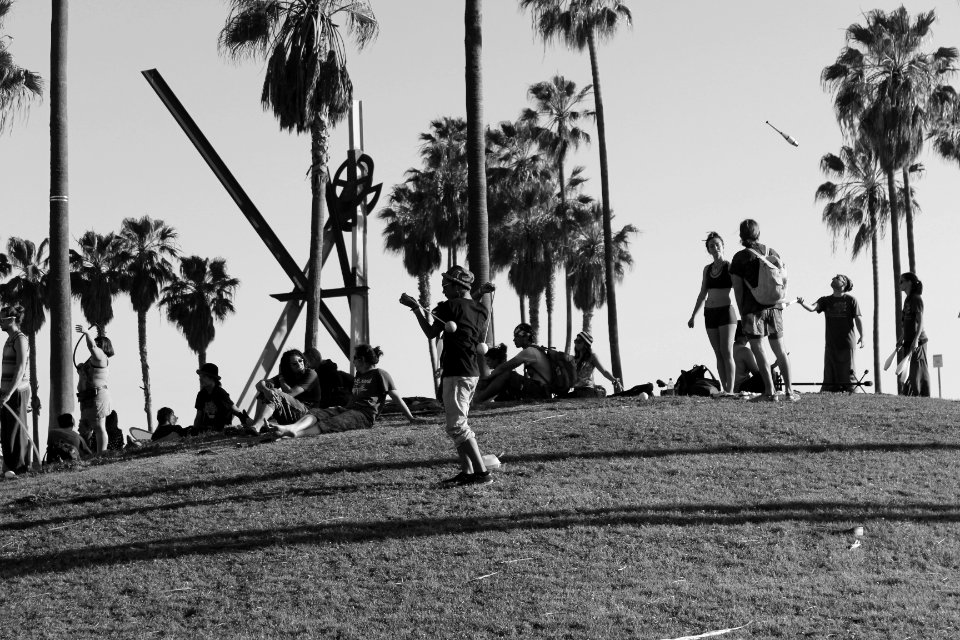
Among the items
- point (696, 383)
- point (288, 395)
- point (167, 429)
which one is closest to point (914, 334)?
Result: point (696, 383)

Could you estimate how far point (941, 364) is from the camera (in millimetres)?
20797

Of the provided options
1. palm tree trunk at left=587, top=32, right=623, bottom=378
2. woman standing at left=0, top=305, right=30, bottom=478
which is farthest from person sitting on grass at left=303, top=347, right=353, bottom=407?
palm tree trunk at left=587, top=32, right=623, bottom=378

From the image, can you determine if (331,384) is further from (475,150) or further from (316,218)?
(316,218)

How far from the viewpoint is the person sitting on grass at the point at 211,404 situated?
14742 millimetres

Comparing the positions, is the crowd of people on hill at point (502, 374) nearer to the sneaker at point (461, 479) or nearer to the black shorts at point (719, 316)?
the black shorts at point (719, 316)

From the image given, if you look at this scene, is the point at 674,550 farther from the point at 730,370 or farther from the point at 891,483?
the point at 730,370

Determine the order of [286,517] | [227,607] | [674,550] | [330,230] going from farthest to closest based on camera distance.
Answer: [330,230] < [286,517] < [674,550] < [227,607]

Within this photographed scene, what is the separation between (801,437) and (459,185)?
3094 centimetres

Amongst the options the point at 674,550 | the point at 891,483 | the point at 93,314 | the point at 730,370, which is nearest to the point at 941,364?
the point at 730,370

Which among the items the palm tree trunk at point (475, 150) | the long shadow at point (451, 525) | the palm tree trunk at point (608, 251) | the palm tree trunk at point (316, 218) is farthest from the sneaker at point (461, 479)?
the palm tree trunk at point (608, 251)

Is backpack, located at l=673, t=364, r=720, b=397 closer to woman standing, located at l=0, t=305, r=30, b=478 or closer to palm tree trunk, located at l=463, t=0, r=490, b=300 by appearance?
palm tree trunk, located at l=463, t=0, r=490, b=300

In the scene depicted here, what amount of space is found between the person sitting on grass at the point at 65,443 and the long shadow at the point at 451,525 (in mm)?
5036

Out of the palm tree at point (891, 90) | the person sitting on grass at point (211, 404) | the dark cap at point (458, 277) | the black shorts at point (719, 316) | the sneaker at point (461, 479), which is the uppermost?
the palm tree at point (891, 90)

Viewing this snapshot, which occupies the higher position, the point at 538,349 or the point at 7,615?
the point at 538,349
